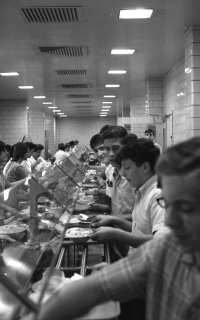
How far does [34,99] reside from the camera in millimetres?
13555

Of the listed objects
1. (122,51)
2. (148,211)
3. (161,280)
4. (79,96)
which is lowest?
(148,211)

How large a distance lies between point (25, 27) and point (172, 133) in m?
4.23

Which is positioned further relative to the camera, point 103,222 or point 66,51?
point 66,51

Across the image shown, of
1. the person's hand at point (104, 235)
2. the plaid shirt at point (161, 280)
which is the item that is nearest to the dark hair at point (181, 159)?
the plaid shirt at point (161, 280)

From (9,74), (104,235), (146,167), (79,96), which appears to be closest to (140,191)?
(146,167)

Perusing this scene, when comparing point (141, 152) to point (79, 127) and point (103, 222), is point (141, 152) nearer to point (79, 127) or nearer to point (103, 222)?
point (103, 222)

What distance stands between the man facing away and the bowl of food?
1.57 meters

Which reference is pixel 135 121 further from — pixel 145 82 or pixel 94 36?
pixel 94 36

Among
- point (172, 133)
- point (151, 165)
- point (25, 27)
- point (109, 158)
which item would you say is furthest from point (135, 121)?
point (151, 165)

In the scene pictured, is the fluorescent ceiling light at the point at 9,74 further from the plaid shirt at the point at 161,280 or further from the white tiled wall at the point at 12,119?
the plaid shirt at the point at 161,280

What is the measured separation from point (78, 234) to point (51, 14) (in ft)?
10.3

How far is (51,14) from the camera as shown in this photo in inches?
184

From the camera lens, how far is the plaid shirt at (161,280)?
96 cm

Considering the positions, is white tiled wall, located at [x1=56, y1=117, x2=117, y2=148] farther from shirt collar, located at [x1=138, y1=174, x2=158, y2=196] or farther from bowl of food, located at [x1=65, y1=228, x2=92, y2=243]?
shirt collar, located at [x1=138, y1=174, x2=158, y2=196]
